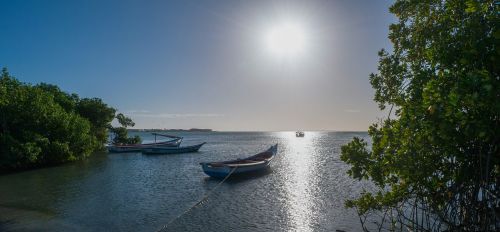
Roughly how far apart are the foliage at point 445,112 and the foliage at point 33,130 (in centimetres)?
3131

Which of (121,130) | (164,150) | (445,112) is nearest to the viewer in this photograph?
(445,112)

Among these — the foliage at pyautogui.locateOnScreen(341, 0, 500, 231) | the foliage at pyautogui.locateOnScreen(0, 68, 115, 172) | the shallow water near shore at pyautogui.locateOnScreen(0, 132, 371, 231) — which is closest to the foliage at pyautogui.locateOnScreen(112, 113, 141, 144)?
the foliage at pyautogui.locateOnScreen(0, 68, 115, 172)

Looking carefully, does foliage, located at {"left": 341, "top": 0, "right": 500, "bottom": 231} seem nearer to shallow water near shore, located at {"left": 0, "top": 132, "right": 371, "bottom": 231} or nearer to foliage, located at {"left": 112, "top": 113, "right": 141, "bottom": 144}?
shallow water near shore, located at {"left": 0, "top": 132, "right": 371, "bottom": 231}

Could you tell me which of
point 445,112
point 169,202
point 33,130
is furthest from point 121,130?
point 445,112

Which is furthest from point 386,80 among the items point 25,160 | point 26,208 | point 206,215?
point 25,160

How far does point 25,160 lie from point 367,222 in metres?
30.2

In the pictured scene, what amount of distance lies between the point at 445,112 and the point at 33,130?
35.9 m

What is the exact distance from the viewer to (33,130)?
102 feet

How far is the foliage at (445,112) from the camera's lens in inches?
182

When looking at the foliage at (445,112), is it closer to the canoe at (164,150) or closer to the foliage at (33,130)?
the foliage at (33,130)

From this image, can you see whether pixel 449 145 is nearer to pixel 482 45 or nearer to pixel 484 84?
pixel 484 84

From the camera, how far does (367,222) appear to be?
1486cm

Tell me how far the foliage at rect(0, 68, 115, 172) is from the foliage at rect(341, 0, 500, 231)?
31.3m

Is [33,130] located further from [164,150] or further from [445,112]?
[445,112]
